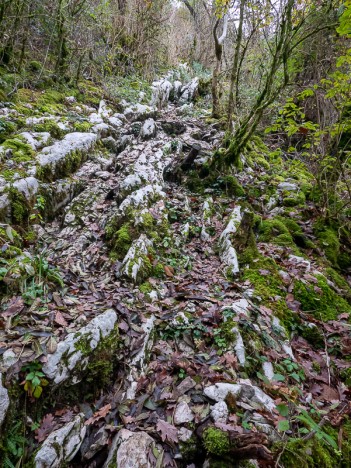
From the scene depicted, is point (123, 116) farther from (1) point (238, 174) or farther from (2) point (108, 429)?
(2) point (108, 429)

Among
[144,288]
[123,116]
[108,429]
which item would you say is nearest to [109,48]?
Answer: [123,116]

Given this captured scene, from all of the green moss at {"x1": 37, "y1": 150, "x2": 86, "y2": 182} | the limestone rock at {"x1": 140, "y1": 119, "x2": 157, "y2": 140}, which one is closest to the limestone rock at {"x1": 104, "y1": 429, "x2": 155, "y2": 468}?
the green moss at {"x1": 37, "y1": 150, "x2": 86, "y2": 182}

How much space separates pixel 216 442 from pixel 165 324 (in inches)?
47.0

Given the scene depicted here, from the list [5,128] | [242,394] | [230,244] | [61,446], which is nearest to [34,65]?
[5,128]

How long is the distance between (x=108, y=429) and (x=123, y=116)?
7305 mm

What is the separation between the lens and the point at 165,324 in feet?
9.32

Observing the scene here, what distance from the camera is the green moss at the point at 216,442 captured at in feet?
5.78

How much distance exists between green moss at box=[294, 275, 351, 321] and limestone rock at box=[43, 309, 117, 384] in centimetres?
229

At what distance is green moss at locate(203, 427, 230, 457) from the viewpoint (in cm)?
176

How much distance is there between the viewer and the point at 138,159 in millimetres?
5527

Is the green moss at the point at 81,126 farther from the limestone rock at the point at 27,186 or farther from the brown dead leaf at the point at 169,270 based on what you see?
the brown dead leaf at the point at 169,270

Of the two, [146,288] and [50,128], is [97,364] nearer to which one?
[146,288]

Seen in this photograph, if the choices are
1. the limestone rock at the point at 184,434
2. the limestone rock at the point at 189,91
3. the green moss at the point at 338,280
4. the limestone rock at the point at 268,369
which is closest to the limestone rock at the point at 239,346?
the limestone rock at the point at 268,369

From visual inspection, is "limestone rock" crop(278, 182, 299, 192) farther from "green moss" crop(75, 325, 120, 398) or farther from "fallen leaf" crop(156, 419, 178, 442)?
"fallen leaf" crop(156, 419, 178, 442)
